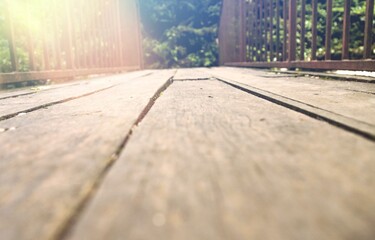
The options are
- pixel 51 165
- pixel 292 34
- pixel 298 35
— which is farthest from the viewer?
pixel 298 35

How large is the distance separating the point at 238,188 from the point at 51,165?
0.26m

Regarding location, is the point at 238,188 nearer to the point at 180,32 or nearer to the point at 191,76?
the point at 191,76

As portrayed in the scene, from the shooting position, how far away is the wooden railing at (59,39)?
9.04 ft

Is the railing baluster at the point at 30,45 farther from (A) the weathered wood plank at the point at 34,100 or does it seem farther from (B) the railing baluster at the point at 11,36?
(A) the weathered wood plank at the point at 34,100

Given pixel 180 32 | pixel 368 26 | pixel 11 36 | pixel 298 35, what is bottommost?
pixel 368 26

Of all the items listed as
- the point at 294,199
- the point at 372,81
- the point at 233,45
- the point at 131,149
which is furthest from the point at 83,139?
the point at 233,45

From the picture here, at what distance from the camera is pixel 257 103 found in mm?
983

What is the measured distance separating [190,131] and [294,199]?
1.06ft

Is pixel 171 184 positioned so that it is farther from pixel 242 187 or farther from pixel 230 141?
pixel 230 141

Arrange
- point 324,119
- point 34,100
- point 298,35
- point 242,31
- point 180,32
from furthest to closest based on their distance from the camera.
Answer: point 180,32
point 298,35
point 242,31
point 34,100
point 324,119

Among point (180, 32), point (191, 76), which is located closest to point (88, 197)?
point (191, 76)

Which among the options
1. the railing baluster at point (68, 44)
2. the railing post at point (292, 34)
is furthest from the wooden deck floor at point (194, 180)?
the railing baluster at point (68, 44)

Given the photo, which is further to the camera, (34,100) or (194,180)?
(34,100)

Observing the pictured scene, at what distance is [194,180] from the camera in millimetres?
383
